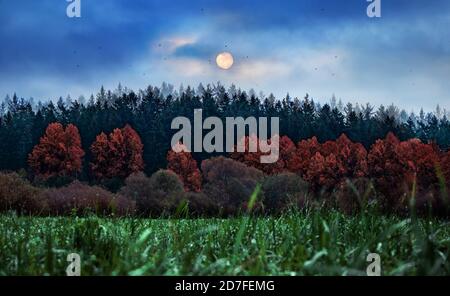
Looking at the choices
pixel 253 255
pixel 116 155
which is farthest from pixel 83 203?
pixel 116 155

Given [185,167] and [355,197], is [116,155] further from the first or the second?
[355,197]

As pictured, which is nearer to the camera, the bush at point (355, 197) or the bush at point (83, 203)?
the bush at point (355, 197)

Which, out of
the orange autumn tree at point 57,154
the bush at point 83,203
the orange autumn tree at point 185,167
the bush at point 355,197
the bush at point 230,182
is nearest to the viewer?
the bush at point 355,197

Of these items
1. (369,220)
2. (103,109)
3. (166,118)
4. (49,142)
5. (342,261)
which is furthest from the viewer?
(103,109)

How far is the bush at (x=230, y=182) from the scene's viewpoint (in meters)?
40.3

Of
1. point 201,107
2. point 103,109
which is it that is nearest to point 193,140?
point 201,107

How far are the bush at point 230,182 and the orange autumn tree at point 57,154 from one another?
20473 mm

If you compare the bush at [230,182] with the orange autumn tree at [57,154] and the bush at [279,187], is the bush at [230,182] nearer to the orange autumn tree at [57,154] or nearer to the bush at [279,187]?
the bush at [279,187]

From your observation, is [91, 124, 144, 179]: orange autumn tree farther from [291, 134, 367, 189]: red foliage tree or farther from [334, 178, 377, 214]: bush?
[334, 178, 377, 214]: bush

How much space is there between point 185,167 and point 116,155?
378 inches

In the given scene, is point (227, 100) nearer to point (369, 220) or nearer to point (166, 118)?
point (166, 118)

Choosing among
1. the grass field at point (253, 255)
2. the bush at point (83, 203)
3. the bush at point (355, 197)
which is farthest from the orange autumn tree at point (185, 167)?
the grass field at point (253, 255)
